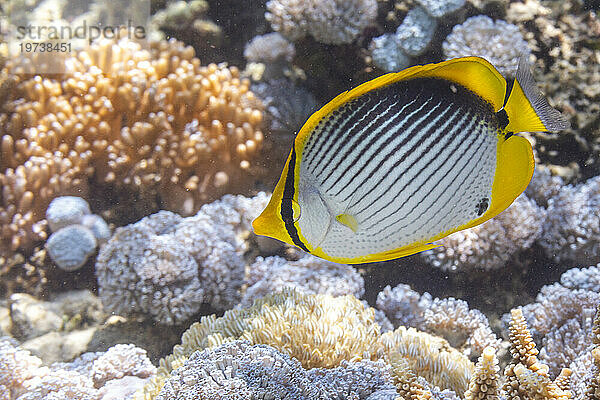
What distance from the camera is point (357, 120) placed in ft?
4.00

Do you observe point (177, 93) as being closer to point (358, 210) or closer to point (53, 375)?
point (53, 375)

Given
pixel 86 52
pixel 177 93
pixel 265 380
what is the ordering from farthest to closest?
pixel 86 52 < pixel 177 93 < pixel 265 380

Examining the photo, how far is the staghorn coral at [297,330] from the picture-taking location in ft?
6.90

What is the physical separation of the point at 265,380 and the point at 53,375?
1.43 meters

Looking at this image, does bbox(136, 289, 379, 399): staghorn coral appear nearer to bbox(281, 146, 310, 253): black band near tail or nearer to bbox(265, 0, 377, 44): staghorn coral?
bbox(281, 146, 310, 253): black band near tail

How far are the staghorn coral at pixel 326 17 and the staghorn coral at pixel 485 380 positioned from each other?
304 cm

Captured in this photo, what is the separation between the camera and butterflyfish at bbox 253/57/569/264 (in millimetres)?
1212

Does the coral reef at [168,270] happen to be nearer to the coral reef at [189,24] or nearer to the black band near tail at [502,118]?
the black band near tail at [502,118]

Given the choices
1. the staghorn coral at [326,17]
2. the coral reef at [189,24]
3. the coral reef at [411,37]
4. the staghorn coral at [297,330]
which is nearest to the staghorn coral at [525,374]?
the staghorn coral at [297,330]

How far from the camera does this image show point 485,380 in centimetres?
157

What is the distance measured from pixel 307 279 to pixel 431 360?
97cm

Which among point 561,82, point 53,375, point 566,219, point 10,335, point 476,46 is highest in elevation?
point 476,46

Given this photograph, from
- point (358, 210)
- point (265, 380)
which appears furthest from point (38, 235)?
point (358, 210)

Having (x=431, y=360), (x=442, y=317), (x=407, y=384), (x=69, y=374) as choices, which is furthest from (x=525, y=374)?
(x=69, y=374)
